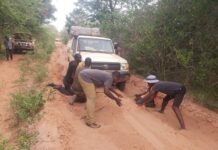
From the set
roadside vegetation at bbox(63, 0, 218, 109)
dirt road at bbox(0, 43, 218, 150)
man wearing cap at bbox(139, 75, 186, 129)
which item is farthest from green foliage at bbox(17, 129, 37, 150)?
→ roadside vegetation at bbox(63, 0, 218, 109)

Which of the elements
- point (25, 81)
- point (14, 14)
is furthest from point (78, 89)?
point (14, 14)

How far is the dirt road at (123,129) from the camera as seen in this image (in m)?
6.52

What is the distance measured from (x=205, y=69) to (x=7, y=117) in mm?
6311

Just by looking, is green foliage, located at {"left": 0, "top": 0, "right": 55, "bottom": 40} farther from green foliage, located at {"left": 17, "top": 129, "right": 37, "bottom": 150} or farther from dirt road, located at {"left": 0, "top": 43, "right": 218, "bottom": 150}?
green foliage, located at {"left": 17, "top": 129, "right": 37, "bottom": 150}

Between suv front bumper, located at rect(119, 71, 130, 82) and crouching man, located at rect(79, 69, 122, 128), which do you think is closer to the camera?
crouching man, located at rect(79, 69, 122, 128)

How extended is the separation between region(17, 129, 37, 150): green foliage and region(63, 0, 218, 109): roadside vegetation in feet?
18.9

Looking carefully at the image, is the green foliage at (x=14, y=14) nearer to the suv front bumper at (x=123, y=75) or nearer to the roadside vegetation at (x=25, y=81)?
the roadside vegetation at (x=25, y=81)

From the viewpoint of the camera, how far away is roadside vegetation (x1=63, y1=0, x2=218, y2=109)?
33.9 feet

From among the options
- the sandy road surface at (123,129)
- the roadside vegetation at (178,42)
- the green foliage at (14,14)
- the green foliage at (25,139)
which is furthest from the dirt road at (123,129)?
the green foliage at (14,14)

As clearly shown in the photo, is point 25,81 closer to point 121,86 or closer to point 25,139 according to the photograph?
point 121,86

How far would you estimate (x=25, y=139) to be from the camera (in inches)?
249

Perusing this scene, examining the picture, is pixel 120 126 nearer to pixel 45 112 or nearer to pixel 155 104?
pixel 45 112

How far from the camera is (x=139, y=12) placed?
14.9 meters

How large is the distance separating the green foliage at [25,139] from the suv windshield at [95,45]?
5498mm
